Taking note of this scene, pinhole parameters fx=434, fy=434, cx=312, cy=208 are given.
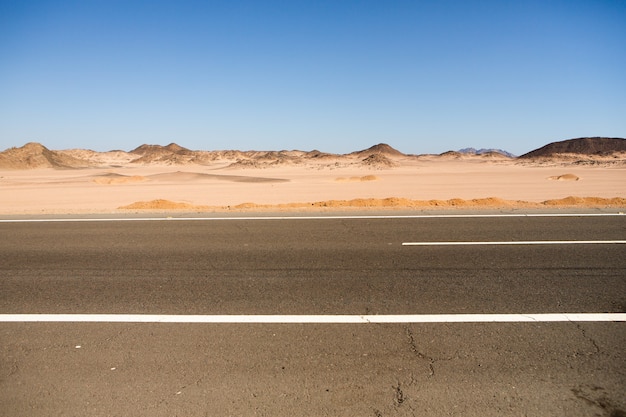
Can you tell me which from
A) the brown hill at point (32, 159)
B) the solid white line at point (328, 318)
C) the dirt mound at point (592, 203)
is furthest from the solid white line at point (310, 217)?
the brown hill at point (32, 159)

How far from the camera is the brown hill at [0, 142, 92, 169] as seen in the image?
281 feet

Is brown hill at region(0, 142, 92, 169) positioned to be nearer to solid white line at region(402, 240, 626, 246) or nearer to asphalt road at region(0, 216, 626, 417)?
asphalt road at region(0, 216, 626, 417)

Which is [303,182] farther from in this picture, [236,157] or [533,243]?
[236,157]

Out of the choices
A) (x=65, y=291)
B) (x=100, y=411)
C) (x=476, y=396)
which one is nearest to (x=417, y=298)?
(x=476, y=396)

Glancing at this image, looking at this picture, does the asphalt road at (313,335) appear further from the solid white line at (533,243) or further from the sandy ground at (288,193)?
the sandy ground at (288,193)

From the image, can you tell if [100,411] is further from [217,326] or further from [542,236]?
[542,236]

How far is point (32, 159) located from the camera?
88.8 metres

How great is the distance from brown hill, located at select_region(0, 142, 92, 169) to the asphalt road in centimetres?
9440

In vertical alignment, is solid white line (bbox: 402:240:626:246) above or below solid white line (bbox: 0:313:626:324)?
above

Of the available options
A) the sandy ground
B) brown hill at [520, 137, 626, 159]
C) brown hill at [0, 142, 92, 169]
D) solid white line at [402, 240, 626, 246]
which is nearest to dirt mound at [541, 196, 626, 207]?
the sandy ground

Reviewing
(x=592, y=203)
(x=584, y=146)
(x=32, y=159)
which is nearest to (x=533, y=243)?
(x=592, y=203)

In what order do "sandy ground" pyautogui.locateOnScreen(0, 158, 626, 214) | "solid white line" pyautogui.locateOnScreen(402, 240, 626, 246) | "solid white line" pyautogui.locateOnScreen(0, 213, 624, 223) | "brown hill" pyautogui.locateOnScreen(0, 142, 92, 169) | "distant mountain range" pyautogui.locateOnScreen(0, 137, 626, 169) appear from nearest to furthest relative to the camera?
"solid white line" pyautogui.locateOnScreen(402, 240, 626, 246)
"solid white line" pyautogui.locateOnScreen(0, 213, 624, 223)
"sandy ground" pyautogui.locateOnScreen(0, 158, 626, 214)
"brown hill" pyautogui.locateOnScreen(0, 142, 92, 169)
"distant mountain range" pyautogui.locateOnScreen(0, 137, 626, 169)

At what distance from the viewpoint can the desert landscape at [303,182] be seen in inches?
623

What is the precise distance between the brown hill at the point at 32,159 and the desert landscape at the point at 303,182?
0.66 feet
